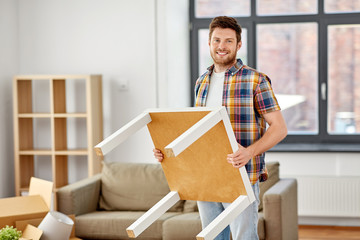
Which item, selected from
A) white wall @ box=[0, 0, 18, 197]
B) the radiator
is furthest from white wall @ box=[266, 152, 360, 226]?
white wall @ box=[0, 0, 18, 197]

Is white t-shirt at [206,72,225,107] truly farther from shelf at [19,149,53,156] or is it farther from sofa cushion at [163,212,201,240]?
shelf at [19,149,53,156]

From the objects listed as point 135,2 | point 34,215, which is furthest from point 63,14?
point 34,215

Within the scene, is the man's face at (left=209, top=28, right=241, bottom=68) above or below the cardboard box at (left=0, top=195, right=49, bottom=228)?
above

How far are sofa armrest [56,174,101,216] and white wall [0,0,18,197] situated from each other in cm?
120

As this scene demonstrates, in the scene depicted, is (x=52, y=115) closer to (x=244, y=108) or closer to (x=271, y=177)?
(x=271, y=177)

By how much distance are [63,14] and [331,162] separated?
108 inches

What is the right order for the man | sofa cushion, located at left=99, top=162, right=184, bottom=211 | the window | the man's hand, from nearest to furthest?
the man's hand < the man < sofa cushion, located at left=99, top=162, right=184, bottom=211 < the window

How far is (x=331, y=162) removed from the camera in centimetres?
557

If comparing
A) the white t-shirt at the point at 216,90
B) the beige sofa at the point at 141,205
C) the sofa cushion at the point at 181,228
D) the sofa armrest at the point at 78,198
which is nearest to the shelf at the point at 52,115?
the beige sofa at the point at 141,205

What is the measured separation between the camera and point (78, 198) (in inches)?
179

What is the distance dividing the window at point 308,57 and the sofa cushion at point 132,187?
1475 mm

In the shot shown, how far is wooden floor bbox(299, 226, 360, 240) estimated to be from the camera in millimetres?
5223

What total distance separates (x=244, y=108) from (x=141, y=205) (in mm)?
2347

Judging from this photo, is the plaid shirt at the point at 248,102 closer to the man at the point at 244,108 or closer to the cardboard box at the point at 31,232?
the man at the point at 244,108
